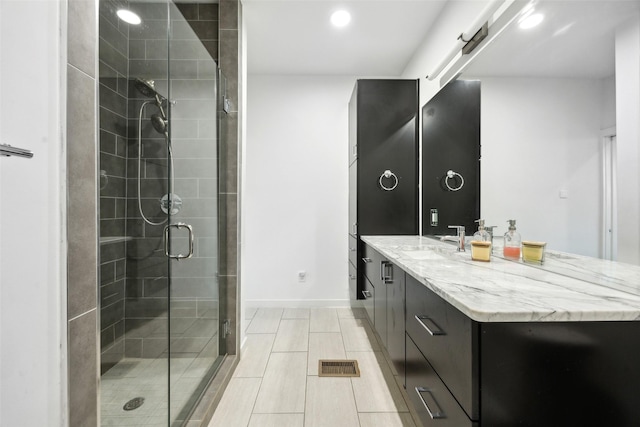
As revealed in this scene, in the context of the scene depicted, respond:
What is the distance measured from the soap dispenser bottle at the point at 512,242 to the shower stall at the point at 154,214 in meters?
1.68

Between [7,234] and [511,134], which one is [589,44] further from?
[7,234]

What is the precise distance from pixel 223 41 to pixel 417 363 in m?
2.37

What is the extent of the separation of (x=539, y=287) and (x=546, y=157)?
26.3 inches

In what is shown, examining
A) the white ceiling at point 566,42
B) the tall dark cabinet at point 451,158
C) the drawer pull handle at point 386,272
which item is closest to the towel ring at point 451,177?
the tall dark cabinet at point 451,158

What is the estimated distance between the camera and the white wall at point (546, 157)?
1.12 m

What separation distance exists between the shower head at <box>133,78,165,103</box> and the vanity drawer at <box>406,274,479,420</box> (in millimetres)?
1488

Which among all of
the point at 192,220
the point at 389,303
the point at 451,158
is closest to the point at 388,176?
the point at 451,158

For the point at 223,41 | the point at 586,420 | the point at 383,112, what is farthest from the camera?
the point at 383,112

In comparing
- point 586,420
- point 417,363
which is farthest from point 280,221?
point 586,420

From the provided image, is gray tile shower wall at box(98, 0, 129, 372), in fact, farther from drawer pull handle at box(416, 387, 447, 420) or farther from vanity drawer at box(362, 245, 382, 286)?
vanity drawer at box(362, 245, 382, 286)

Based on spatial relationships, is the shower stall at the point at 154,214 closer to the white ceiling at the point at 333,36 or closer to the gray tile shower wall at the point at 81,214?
the gray tile shower wall at the point at 81,214

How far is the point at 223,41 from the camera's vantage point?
209 cm

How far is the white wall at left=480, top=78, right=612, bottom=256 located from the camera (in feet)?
3.66

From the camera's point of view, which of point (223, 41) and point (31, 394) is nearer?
point (31, 394)
